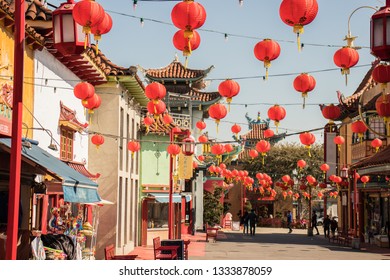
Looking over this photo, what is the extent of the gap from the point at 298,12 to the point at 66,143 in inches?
496

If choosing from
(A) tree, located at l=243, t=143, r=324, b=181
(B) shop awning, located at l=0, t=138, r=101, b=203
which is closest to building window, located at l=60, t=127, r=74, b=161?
(B) shop awning, located at l=0, t=138, r=101, b=203

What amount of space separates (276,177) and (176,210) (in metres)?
35.3

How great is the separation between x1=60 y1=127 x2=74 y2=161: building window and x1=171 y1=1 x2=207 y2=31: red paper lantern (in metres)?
10.6

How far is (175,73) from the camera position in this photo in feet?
180

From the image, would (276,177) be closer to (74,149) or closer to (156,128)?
(156,128)

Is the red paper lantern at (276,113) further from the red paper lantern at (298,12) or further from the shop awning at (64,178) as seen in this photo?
the red paper lantern at (298,12)

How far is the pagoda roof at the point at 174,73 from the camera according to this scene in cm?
5334

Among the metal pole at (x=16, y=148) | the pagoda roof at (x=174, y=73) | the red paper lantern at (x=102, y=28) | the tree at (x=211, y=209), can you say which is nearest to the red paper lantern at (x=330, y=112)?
the red paper lantern at (x=102, y=28)

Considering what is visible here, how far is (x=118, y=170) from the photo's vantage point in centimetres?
2795

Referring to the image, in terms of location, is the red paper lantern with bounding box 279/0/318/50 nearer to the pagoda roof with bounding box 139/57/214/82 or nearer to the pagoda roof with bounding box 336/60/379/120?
the pagoda roof with bounding box 336/60/379/120

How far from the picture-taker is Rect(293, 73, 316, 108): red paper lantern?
52.1 ft

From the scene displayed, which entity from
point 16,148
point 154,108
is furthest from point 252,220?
point 16,148

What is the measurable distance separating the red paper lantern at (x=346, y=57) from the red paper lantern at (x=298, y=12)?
2929mm
